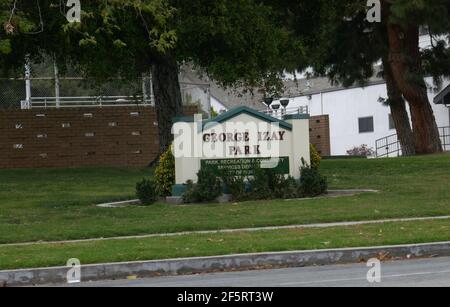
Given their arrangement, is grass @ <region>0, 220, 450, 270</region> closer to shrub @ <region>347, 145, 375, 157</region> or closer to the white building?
the white building

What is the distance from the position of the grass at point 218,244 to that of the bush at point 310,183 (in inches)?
204

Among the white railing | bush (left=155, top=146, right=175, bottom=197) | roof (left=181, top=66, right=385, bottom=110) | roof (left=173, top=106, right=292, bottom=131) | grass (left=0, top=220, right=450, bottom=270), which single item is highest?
roof (left=181, top=66, right=385, bottom=110)

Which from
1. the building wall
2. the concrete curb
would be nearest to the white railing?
the building wall

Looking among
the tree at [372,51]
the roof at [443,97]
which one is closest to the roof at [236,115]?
the tree at [372,51]

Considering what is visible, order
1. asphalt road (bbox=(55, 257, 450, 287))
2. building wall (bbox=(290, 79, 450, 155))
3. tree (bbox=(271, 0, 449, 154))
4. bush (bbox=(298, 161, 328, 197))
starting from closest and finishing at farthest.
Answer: asphalt road (bbox=(55, 257, 450, 287)) → bush (bbox=(298, 161, 328, 197)) → tree (bbox=(271, 0, 449, 154)) → building wall (bbox=(290, 79, 450, 155))

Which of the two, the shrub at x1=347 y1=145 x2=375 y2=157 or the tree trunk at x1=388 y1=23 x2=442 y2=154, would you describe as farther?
the shrub at x1=347 y1=145 x2=375 y2=157

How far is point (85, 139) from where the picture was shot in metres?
36.9

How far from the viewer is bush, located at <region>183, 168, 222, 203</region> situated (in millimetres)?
20625

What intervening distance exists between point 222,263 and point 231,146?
27.4 feet

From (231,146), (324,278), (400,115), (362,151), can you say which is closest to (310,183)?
(231,146)

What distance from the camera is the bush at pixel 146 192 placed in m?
20.6

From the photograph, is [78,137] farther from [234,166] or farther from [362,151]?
[362,151]

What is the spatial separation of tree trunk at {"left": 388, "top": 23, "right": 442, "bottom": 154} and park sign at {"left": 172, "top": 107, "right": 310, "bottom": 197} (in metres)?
13.5

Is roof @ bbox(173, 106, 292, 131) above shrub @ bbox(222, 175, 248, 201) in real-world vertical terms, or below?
above
